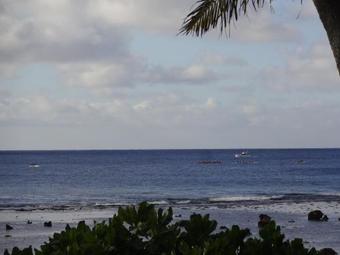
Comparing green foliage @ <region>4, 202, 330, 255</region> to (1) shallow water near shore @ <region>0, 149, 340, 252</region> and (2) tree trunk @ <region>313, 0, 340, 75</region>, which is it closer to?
(2) tree trunk @ <region>313, 0, 340, 75</region>

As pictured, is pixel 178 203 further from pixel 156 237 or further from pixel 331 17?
pixel 156 237

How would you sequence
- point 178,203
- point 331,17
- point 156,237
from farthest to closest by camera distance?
point 178,203 → point 331,17 → point 156,237

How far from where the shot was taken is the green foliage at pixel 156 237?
11.9 ft

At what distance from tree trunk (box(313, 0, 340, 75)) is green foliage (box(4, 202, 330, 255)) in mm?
1960

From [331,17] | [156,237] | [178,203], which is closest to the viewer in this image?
[156,237]

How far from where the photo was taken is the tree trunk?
518 centimetres

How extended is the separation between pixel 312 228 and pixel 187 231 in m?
29.8

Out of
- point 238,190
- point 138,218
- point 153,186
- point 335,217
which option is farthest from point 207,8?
point 153,186

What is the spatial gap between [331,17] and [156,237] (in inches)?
97.1

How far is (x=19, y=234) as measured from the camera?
30766 mm

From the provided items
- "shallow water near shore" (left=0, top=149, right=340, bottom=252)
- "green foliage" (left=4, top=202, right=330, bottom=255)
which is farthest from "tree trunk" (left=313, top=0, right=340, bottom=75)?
"shallow water near shore" (left=0, top=149, right=340, bottom=252)

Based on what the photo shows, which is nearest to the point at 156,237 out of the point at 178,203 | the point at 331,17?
the point at 331,17

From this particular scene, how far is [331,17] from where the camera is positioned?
5.26 meters

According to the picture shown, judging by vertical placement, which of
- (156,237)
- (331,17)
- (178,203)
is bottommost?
(178,203)
